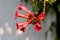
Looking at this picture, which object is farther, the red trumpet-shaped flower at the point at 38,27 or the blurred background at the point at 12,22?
the blurred background at the point at 12,22

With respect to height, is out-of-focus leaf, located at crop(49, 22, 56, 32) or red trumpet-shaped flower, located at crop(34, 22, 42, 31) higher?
red trumpet-shaped flower, located at crop(34, 22, 42, 31)

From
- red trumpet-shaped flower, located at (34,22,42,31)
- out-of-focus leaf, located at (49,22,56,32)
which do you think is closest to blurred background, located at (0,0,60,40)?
out-of-focus leaf, located at (49,22,56,32)

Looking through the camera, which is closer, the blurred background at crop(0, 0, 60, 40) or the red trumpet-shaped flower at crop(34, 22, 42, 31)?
the red trumpet-shaped flower at crop(34, 22, 42, 31)

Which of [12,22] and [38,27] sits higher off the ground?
[38,27]

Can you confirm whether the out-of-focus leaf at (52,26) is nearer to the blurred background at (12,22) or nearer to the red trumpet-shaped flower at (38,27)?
the blurred background at (12,22)

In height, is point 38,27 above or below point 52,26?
above

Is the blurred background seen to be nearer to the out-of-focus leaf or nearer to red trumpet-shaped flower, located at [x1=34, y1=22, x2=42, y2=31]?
the out-of-focus leaf

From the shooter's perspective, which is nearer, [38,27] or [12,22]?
[38,27]

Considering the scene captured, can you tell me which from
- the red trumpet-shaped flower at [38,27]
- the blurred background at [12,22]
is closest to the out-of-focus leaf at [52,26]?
the blurred background at [12,22]

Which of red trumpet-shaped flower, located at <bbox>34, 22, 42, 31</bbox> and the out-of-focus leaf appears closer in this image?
red trumpet-shaped flower, located at <bbox>34, 22, 42, 31</bbox>

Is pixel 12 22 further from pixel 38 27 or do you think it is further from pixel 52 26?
pixel 38 27

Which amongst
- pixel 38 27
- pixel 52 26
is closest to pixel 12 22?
pixel 52 26

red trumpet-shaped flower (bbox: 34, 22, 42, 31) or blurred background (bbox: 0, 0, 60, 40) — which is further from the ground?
red trumpet-shaped flower (bbox: 34, 22, 42, 31)
